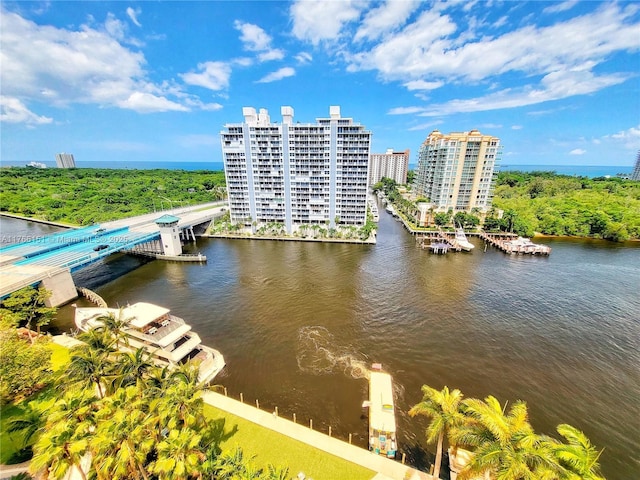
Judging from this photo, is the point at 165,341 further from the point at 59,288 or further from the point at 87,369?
the point at 59,288

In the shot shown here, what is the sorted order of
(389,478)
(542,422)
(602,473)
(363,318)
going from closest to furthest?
1. (389,478)
2. (602,473)
3. (542,422)
4. (363,318)

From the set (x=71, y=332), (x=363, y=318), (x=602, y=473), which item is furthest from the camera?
(x=363, y=318)

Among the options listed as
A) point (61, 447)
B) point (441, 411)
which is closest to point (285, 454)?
point (441, 411)

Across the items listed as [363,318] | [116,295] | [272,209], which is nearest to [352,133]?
[272,209]

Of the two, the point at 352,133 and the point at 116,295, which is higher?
the point at 352,133

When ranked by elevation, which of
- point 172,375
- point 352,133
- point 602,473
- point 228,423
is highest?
point 352,133

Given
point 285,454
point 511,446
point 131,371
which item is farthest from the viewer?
point 285,454

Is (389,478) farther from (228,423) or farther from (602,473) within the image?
(602,473)
